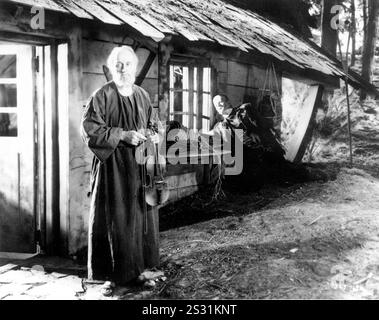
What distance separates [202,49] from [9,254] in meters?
4.03

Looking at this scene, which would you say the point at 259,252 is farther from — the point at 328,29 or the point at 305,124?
the point at 328,29

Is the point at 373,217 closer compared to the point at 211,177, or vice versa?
the point at 373,217

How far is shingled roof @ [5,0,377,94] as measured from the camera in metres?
4.26

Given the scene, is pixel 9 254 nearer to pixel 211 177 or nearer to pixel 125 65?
pixel 125 65

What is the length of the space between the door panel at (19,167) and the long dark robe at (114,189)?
1.53 m

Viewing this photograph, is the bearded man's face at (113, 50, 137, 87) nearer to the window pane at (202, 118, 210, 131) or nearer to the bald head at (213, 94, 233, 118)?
the bald head at (213, 94, 233, 118)

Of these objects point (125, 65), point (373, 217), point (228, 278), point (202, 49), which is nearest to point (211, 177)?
point (202, 49)

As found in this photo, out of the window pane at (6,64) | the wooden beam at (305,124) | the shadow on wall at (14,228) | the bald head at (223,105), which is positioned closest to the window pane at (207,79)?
the bald head at (223,105)

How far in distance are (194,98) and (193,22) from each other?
4.83 ft

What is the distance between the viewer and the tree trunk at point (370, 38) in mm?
13031

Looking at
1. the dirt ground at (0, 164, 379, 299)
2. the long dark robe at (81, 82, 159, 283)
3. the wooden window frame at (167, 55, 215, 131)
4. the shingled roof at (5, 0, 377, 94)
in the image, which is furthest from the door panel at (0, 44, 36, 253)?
the wooden window frame at (167, 55, 215, 131)

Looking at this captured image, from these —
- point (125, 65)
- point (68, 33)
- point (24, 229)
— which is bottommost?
point (24, 229)

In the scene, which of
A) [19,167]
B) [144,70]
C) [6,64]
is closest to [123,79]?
[144,70]
